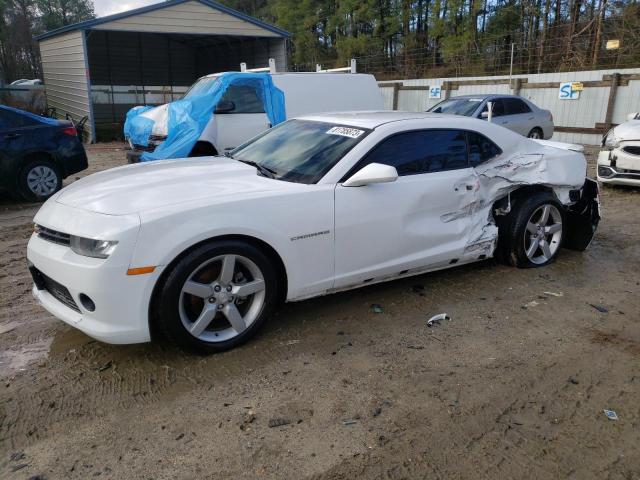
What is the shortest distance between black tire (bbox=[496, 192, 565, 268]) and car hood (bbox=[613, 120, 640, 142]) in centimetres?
433

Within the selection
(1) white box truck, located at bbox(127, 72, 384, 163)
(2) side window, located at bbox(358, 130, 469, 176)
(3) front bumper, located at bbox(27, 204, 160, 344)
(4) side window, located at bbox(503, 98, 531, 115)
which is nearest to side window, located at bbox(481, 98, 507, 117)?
(4) side window, located at bbox(503, 98, 531, 115)

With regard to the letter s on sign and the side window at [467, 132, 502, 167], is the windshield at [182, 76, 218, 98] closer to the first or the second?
the side window at [467, 132, 502, 167]

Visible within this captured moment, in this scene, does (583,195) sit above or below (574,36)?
below

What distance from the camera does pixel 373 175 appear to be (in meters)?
3.79

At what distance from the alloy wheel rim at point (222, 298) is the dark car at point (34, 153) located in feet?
19.9

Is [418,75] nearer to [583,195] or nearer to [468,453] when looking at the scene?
[583,195]

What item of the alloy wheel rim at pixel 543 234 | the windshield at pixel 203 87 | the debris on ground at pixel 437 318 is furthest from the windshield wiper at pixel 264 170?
the windshield at pixel 203 87

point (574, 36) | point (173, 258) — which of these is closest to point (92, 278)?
point (173, 258)

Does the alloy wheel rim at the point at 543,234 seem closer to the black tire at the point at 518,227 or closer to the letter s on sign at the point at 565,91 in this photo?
the black tire at the point at 518,227

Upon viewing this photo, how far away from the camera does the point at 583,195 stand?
567 cm

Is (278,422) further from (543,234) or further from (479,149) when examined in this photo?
(543,234)

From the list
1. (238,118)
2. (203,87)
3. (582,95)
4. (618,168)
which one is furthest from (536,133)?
(203,87)

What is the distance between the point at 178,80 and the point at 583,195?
81.0 ft

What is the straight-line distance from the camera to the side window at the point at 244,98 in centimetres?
963
